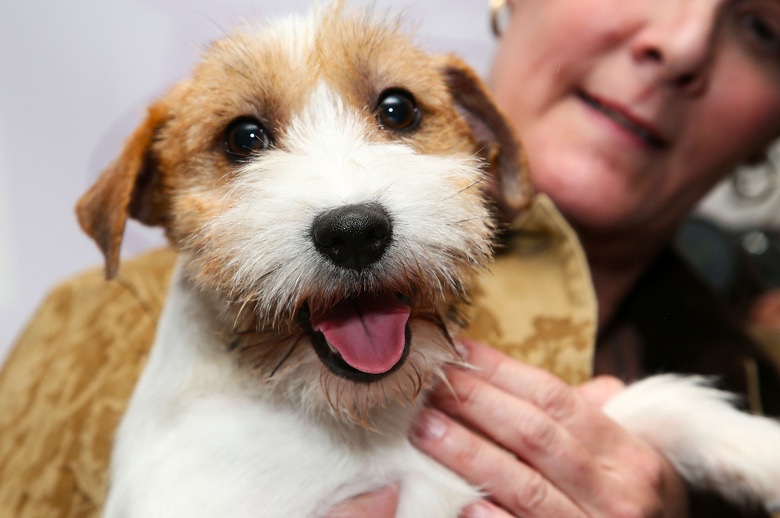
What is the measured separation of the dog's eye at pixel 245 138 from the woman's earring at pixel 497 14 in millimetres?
1759

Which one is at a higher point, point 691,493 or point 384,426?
point 384,426

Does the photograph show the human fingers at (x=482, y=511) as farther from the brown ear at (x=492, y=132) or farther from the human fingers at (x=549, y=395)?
the brown ear at (x=492, y=132)

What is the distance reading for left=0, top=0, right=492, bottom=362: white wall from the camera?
9.14 feet

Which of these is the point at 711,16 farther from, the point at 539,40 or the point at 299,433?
the point at 299,433

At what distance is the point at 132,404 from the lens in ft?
5.86

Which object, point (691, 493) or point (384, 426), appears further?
point (691, 493)

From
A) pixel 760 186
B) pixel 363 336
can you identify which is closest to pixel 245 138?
pixel 363 336

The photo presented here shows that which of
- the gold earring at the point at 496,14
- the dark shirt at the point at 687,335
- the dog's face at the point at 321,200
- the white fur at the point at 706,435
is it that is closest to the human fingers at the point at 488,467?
the dog's face at the point at 321,200

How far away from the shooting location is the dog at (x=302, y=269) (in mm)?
1354

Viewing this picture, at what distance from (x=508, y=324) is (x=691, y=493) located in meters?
0.92

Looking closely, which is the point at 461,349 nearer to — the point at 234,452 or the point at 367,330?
the point at 367,330

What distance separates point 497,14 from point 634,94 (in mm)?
928

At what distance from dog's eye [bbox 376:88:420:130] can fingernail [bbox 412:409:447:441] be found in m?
0.91

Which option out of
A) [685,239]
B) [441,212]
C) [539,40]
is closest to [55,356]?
[441,212]
